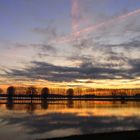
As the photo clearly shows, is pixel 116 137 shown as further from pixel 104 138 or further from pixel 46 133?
pixel 46 133

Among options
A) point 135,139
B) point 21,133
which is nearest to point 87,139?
point 135,139

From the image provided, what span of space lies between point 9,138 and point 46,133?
194 inches

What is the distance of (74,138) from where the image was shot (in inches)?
1003

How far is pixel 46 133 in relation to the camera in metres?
30.8

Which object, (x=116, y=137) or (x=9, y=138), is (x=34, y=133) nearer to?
(x=9, y=138)

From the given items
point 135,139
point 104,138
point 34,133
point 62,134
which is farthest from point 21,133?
point 135,139

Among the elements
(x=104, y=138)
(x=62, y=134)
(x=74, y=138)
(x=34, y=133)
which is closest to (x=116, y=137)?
(x=104, y=138)

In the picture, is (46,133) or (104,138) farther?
(46,133)

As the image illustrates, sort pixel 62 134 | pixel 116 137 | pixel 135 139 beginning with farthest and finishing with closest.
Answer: pixel 62 134, pixel 116 137, pixel 135 139

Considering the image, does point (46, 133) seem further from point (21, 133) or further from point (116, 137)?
point (116, 137)

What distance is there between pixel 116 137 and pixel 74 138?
3.39 m

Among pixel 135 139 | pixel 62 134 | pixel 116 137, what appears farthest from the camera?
pixel 62 134

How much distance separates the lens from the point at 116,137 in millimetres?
25984

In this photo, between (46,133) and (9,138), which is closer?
(9,138)
